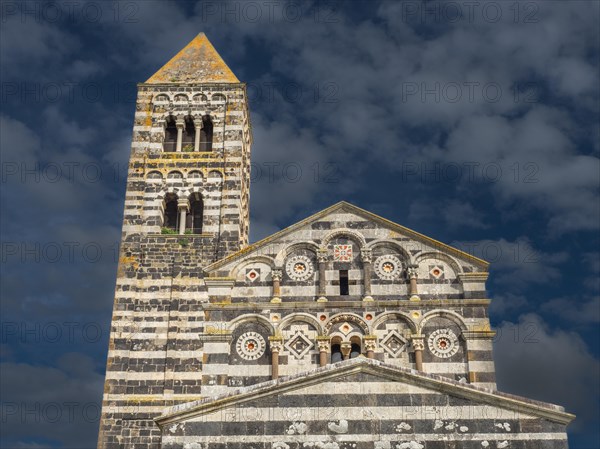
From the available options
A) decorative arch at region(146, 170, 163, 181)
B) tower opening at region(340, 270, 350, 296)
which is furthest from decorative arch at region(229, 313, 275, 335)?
decorative arch at region(146, 170, 163, 181)

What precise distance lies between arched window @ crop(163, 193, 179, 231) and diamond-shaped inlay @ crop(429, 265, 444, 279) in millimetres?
11009

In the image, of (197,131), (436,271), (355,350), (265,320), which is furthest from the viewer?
(197,131)

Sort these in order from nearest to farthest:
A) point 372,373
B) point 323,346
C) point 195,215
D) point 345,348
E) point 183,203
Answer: point 372,373, point 323,346, point 345,348, point 183,203, point 195,215

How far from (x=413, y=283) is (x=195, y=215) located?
34.9ft

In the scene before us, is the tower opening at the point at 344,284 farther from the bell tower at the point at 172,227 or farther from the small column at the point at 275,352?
the bell tower at the point at 172,227

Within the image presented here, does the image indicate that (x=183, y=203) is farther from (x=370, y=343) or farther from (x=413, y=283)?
(x=370, y=343)

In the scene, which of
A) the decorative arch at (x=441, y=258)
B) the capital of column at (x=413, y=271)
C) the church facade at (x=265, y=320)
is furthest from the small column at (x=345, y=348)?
the decorative arch at (x=441, y=258)

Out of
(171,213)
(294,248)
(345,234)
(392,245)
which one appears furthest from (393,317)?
(171,213)

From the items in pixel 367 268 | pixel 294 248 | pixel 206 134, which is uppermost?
pixel 206 134

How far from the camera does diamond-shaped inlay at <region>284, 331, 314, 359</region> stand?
23062mm

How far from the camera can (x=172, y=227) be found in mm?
30734

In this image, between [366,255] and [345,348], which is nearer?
[345,348]

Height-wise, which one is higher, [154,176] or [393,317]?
[154,176]

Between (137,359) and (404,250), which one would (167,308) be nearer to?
(137,359)
